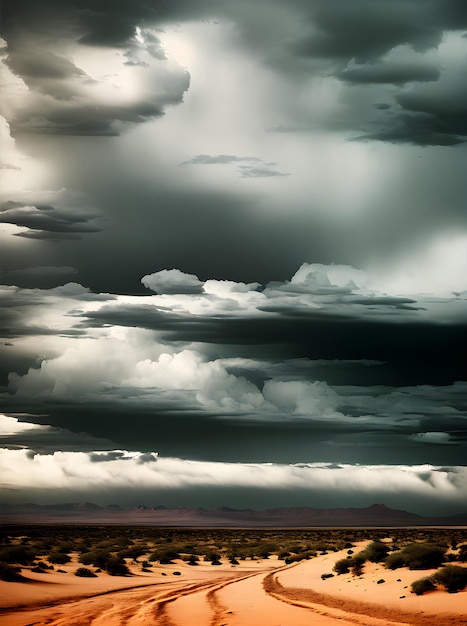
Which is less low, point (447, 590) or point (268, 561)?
point (447, 590)

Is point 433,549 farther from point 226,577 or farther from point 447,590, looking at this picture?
point 226,577

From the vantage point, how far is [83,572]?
60.4 m

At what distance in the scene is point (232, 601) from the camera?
43.0 meters

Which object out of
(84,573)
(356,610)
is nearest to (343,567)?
(356,610)

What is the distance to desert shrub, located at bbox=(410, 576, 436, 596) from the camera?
40.3 metres

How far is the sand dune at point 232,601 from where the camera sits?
35.0m

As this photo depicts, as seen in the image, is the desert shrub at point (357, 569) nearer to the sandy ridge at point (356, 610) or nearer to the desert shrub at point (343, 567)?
the desert shrub at point (343, 567)

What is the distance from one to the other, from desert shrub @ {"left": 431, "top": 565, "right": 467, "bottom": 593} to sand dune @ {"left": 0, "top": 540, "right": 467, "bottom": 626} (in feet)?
2.15

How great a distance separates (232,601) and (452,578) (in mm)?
11245

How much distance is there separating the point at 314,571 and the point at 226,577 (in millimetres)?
6943

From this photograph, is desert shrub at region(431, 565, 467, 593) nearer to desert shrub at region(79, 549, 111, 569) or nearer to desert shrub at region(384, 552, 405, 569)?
desert shrub at region(384, 552, 405, 569)

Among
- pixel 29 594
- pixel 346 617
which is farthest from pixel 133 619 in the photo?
pixel 29 594

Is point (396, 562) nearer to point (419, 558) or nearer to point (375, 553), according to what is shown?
point (419, 558)

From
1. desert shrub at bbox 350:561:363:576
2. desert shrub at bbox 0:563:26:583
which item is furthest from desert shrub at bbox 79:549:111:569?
desert shrub at bbox 350:561:363:576
